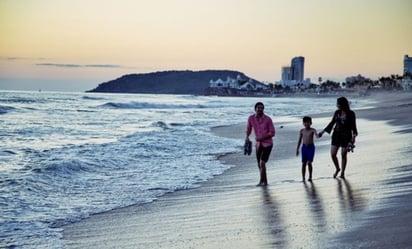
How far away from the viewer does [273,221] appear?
19.4ft

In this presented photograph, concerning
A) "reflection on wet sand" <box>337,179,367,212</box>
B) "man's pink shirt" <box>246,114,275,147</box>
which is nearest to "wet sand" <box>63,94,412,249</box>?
"reflection on wet sand" <box>337,179,367,212</box>

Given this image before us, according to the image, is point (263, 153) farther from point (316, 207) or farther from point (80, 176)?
point (80, 176)

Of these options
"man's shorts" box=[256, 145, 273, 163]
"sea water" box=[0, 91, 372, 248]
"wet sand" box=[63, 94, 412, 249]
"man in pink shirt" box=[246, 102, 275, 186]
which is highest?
"man in pink shirt" box=[246, 102, 275, 186]

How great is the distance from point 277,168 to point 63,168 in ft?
14.7

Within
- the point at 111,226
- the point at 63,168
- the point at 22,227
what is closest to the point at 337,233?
the point at 111,226

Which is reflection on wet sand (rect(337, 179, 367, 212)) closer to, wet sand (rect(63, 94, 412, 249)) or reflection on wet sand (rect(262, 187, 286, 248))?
wet sand (rect(63, 94, 412, 249))

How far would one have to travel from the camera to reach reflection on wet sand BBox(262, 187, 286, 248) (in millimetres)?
4965

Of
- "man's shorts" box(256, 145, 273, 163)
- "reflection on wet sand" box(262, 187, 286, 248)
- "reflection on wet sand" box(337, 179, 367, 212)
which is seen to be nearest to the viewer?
"reflection on wet sand" box(262, 187, 286, 248)

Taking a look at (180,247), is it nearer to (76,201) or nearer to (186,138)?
(76,201)

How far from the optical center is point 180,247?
17.2 feet

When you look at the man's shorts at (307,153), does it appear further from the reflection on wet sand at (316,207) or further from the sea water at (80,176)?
the sea water at (80,176)

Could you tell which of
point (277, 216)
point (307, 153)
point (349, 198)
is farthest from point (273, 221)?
point (307, 153)

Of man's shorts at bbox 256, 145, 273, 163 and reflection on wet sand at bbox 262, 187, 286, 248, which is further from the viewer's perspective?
man's shorts at bbox 256, 145, 273, 163

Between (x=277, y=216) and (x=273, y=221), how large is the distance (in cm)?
26
